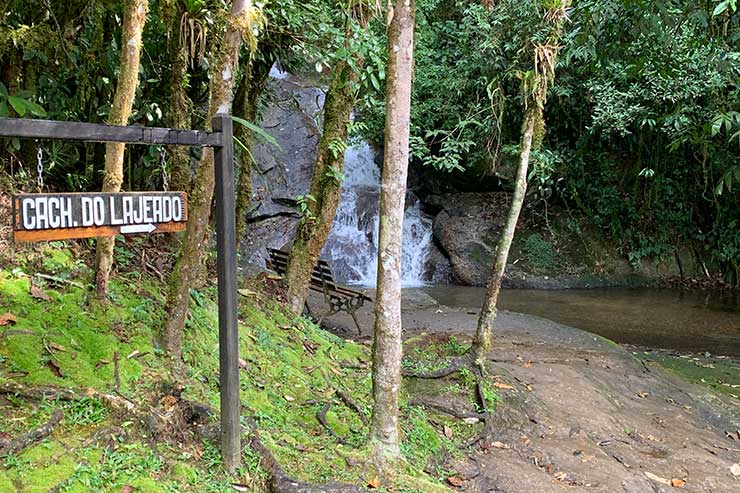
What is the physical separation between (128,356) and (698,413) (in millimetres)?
5833

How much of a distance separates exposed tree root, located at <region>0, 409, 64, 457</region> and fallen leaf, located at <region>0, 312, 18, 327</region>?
1.07 m

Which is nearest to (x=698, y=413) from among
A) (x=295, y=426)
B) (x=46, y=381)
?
(x=295, y=426)

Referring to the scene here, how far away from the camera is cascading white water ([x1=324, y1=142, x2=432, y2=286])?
15.0 m

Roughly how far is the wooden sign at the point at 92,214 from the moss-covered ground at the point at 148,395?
3.73 feet

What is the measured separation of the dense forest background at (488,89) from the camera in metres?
5.48

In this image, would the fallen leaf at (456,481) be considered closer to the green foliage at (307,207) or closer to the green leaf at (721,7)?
the green leaf at (721,7)

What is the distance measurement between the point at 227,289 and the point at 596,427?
390cm

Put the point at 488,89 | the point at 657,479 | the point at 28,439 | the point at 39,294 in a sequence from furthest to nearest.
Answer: the point at 488,89 < the point at 657,479 < the point at 39,294 < the point at 28,439

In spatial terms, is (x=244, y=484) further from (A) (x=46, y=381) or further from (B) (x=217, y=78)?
(B) (x=217, y=78)

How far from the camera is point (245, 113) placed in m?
7.18

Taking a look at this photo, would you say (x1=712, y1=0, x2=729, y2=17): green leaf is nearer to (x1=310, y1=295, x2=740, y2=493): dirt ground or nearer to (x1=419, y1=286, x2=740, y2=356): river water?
(x1=310, y1=295, x2=740, y2=493): dirt ground

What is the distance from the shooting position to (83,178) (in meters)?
5.96

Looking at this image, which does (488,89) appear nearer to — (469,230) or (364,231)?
(364,231)

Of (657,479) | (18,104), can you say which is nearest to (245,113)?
(18,104)
